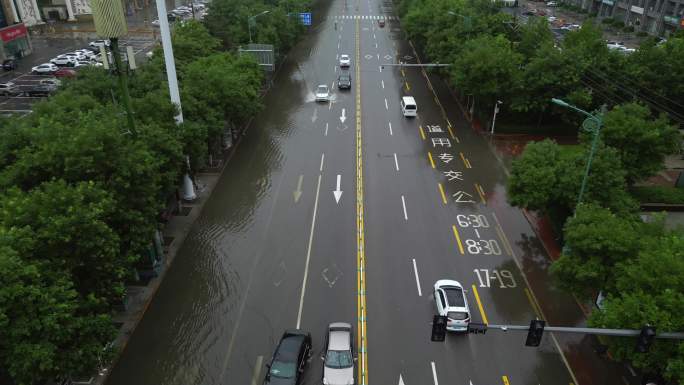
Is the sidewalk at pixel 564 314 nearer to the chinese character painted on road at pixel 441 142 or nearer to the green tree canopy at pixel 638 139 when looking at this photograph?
the green tree canopy at pixel 638 139

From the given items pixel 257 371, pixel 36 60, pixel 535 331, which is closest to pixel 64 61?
pixel 36 60

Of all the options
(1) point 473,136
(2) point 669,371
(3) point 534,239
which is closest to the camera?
(2) point 669,371

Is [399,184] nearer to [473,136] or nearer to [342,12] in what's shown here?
[473,136]

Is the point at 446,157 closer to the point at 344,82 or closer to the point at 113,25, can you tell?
the point at 344,82

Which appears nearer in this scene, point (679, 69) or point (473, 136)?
point (679, 69)

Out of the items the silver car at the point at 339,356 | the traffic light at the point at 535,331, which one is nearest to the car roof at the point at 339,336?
the silver car at the point at 339,356

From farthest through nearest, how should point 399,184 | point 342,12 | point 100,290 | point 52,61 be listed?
point 342,12
point 52,61
point 399,184
point 100,290

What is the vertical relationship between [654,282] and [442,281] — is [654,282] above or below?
above

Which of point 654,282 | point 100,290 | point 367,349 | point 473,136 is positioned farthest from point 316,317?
point 473,136
